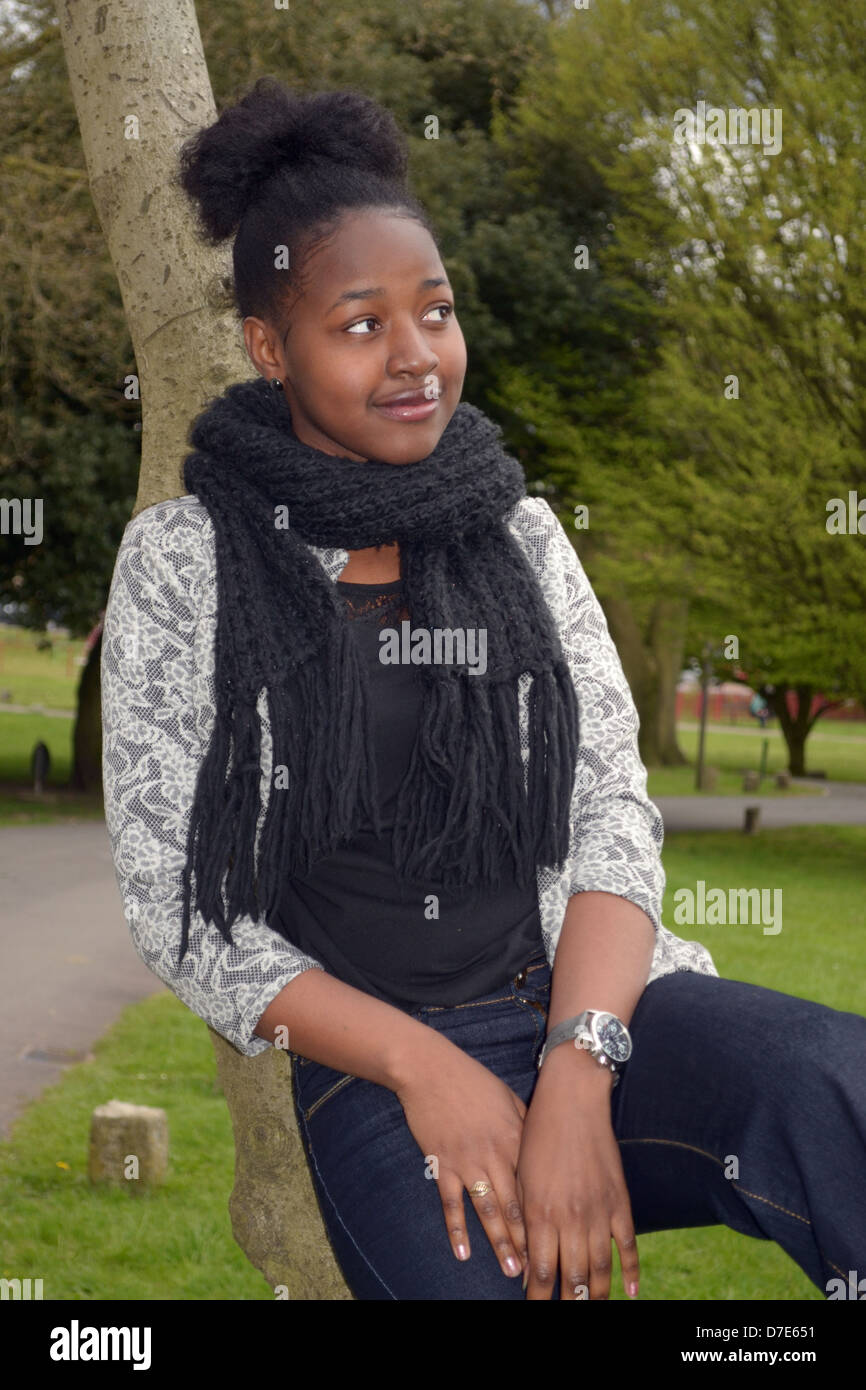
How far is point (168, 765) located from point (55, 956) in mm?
7440

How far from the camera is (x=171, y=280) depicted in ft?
10.8

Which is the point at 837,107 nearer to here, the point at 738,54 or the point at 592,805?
the point at 738,54

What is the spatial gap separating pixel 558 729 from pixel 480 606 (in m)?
A: 0.26

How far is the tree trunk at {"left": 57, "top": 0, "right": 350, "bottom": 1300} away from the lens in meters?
3.08

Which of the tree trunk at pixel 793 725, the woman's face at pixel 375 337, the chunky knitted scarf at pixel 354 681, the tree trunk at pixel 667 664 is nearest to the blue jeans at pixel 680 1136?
the chunky knitted scarf at pixel 354 681

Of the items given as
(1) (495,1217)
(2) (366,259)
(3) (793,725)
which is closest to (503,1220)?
(1) (495,1217)

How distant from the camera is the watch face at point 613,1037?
6.88ft

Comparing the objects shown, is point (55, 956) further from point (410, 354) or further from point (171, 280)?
point (410, 354)

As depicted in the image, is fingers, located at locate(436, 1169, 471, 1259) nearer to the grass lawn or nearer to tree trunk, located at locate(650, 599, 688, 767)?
the grass lawn

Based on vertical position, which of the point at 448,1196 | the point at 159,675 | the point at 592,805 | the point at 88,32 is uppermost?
the point at 88,32

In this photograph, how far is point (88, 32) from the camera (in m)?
3.41

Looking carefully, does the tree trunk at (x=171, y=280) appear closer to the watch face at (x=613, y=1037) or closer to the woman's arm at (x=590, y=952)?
the woman's arm at (x=590, y=952)
